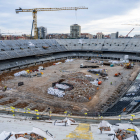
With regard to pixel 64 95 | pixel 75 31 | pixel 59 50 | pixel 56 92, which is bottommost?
pixel 64 95

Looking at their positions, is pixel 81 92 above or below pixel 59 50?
below

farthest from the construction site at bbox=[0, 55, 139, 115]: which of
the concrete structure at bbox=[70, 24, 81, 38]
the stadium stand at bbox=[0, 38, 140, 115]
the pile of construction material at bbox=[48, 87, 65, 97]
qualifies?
the concrete structure at bbox=[70, 24, 81, 38]

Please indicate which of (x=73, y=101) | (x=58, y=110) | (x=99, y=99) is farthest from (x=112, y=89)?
(x=58, y=110)

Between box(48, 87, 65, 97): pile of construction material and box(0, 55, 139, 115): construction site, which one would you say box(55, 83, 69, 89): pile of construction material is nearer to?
box(0, 55, 139, 115): construction site

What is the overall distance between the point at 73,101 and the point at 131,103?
23.9 ft

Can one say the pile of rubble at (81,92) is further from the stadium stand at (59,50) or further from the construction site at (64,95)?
the stadium stand at (59,50)

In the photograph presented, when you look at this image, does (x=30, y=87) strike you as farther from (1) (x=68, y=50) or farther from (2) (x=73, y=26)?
(2) (x=73, y=26)

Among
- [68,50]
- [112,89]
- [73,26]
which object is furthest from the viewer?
[73,26]

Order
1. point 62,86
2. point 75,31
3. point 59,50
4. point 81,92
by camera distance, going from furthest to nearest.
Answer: point 75,31 < point 59,50 < point 62,86 < point 81,92

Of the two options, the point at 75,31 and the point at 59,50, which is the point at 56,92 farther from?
the point at 75,31

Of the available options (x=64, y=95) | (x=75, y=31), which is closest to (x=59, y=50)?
(x=64, y=95)

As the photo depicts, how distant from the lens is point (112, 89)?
22516 millimetres

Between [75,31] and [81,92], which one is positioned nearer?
[81,92]

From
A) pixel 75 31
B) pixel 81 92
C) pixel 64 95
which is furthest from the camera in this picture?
pixel 75 31
